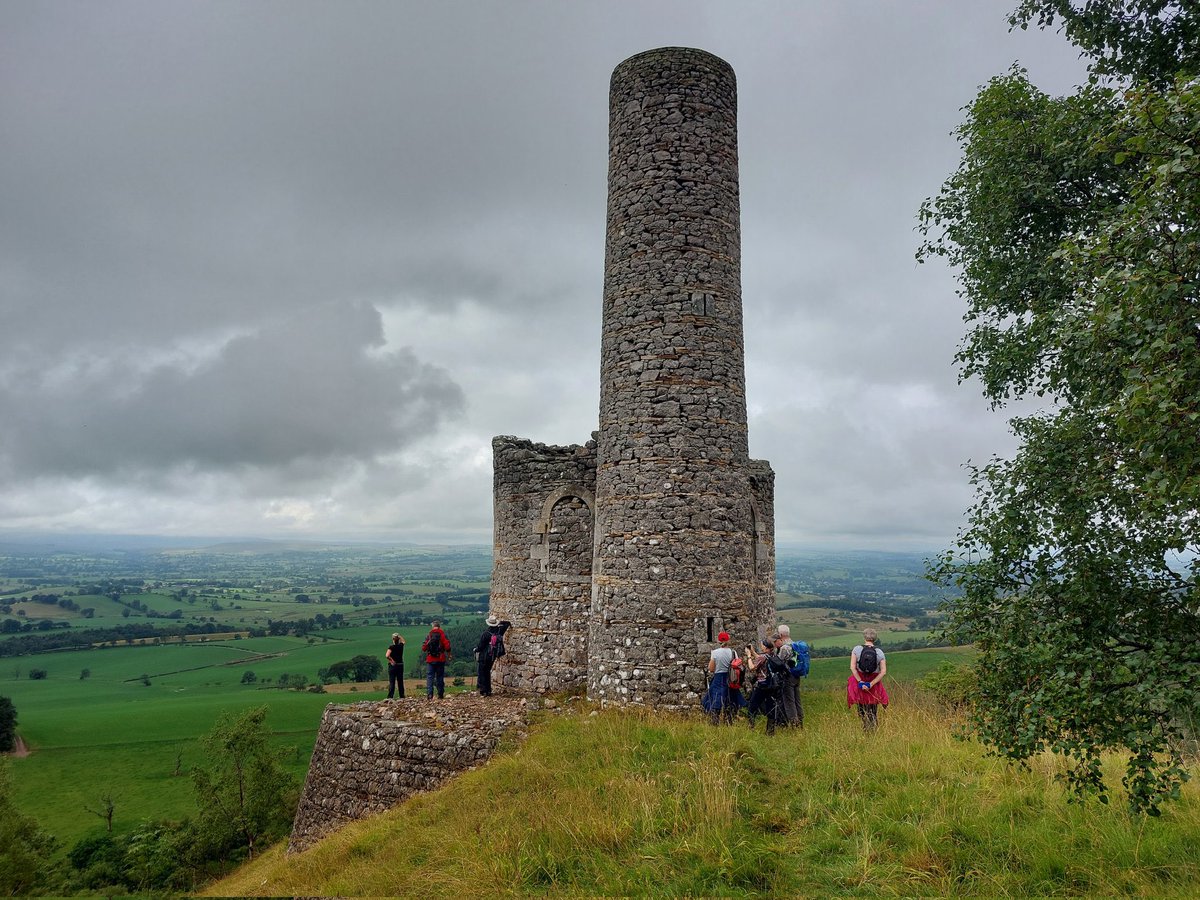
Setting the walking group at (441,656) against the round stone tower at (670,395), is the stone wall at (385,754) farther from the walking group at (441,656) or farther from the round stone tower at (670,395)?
the round stone tower at (670,395)

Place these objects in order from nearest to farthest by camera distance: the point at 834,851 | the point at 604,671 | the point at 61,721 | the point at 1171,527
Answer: the point at 1171,527 → the point at 834,851 → the point at 604,671 → the point at 61,721

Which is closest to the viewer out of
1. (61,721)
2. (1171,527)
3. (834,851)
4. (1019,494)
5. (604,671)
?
(1171,527)

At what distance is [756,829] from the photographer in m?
6.97

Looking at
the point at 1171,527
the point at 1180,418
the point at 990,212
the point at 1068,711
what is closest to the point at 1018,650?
the point at 1068,711

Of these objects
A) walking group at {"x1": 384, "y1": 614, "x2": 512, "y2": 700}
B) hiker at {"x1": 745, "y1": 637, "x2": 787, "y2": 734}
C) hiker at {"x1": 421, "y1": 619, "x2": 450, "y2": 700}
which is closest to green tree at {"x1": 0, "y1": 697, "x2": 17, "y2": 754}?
walking group at {"x1": 384, "y1": 614, "x2": 512, "y2": 700}

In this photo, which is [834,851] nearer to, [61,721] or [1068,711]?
[1068,711]

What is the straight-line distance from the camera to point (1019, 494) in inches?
291

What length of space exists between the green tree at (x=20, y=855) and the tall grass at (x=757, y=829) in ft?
52.9

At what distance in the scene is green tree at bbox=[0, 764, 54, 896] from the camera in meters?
19.4

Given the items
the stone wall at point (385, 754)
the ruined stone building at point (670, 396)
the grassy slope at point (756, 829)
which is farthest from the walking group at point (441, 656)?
the grassy slope at point (756, 829)

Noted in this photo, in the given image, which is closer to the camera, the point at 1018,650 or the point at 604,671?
the point at 1018,650

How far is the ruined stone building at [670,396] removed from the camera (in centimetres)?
1269

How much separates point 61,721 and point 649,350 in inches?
2203

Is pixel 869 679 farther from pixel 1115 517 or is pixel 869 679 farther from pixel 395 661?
pixel 395 661
